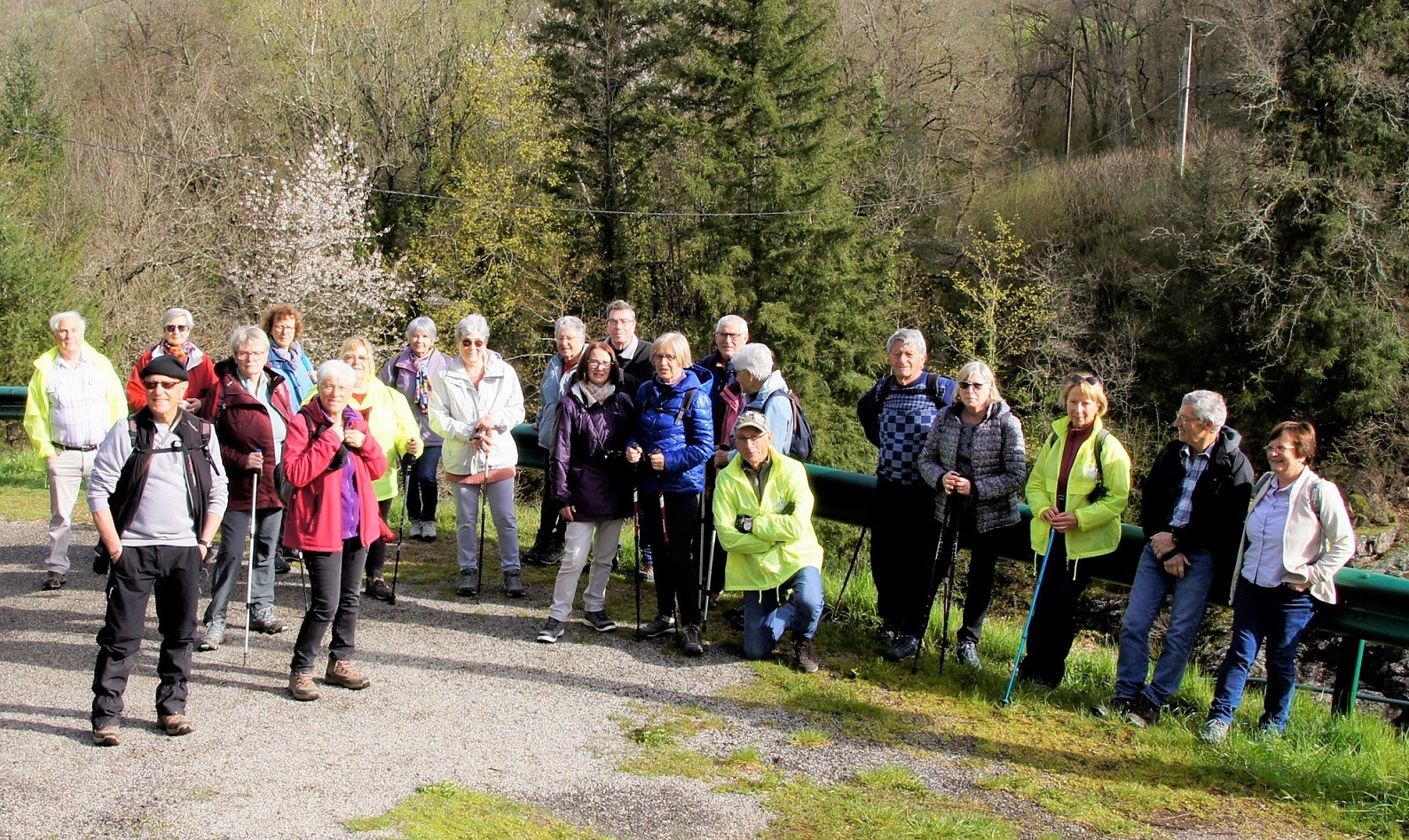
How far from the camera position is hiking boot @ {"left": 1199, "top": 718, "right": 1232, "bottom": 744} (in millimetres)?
5471

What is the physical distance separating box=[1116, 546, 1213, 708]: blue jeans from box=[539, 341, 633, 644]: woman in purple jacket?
9.36 feet

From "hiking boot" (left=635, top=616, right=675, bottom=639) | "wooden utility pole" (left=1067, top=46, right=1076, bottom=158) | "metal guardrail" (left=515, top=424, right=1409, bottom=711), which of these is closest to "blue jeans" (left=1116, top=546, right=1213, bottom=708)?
"metal guardrail" (left=515, top=424, right=1409, bottom=711)

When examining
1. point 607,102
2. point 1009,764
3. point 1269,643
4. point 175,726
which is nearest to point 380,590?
point 175,726

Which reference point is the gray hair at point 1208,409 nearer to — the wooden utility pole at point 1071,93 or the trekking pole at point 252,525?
the trekking pole at point 252,525

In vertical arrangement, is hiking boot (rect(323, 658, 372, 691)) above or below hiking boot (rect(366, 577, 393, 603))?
below

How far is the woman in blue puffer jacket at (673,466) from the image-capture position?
6750 mm

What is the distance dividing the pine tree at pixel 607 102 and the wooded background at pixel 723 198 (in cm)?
10

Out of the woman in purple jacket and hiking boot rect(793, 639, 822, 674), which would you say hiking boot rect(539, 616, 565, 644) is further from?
hiking boot rect(793, 639, 822, 674)

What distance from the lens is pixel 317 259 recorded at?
105 feet

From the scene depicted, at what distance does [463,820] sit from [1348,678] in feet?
14.4

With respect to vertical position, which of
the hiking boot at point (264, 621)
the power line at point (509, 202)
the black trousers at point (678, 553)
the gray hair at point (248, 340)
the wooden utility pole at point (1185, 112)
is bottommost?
the hiking boot at point (264, 621)

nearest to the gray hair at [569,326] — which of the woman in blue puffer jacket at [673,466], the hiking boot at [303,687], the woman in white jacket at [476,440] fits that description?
the woman in white jacket at [476,440]

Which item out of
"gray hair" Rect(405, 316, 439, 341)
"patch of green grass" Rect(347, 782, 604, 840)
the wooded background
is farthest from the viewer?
the wooded background

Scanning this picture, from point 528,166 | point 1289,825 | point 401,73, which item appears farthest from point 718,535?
point 401,73
